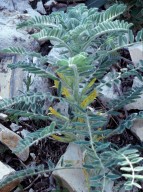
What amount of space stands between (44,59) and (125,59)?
0.55 m

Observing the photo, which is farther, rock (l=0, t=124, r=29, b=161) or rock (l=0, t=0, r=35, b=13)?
rock (l=0, t=0, r=35, b=13)

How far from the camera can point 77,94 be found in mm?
1663

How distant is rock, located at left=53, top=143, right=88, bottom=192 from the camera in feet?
5.91

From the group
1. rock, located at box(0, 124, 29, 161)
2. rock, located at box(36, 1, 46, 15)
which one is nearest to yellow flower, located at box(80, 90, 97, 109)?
rock, located at box(0, 124, 29, 161)

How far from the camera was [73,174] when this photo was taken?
1.82 meters

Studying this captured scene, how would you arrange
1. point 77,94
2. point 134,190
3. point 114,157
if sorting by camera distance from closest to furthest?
point 114,157
point 77,94
point 134,190

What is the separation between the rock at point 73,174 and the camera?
1.80 meters

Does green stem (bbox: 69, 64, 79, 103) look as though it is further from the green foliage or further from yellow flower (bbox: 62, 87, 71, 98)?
the green foliage

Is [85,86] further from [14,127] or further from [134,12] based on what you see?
[134,12]

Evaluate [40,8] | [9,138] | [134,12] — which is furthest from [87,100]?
[40,8]

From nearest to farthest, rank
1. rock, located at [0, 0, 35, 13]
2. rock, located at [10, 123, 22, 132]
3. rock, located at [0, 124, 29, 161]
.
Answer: rock, located at [0, 124, 29, 161] → rock, located at [10, 123, 22, 132] → rock, located at [0, 0, 35, 13]

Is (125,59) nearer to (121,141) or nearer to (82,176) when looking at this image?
(121,141)

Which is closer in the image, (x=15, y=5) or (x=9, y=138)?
(x=9, y=138)

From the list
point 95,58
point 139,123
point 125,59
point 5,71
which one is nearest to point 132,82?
point 125,59
